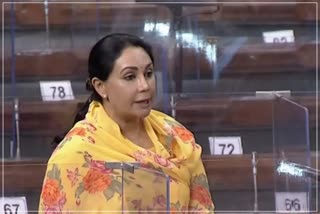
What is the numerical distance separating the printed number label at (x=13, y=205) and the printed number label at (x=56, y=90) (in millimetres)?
1053

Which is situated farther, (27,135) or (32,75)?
(32,75)

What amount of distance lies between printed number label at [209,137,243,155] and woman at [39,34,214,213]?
41.5 inches

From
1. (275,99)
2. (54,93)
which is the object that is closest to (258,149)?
(275,99)

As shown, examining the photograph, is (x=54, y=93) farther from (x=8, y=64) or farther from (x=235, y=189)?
(x=235, y=189)

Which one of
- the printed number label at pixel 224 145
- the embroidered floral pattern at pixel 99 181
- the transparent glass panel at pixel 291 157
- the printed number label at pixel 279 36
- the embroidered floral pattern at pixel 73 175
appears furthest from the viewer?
the printed number label at pixel 279 36

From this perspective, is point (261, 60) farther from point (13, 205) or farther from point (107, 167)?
point (107, 167)

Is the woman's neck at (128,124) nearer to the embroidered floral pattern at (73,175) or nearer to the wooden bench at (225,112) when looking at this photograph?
the embroidered floral pattern at (73,175)

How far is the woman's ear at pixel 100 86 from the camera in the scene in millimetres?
1794

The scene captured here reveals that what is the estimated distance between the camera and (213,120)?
10.1ft

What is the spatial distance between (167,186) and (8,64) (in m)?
2.02

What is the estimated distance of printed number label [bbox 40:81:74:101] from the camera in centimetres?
313

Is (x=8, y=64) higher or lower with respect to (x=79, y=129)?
higher

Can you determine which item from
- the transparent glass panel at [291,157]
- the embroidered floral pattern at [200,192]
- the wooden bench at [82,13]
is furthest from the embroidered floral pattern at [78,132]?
the wooden bench at [82,13]

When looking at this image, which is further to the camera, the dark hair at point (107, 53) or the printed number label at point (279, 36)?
the printed number label at point (279, 36)
